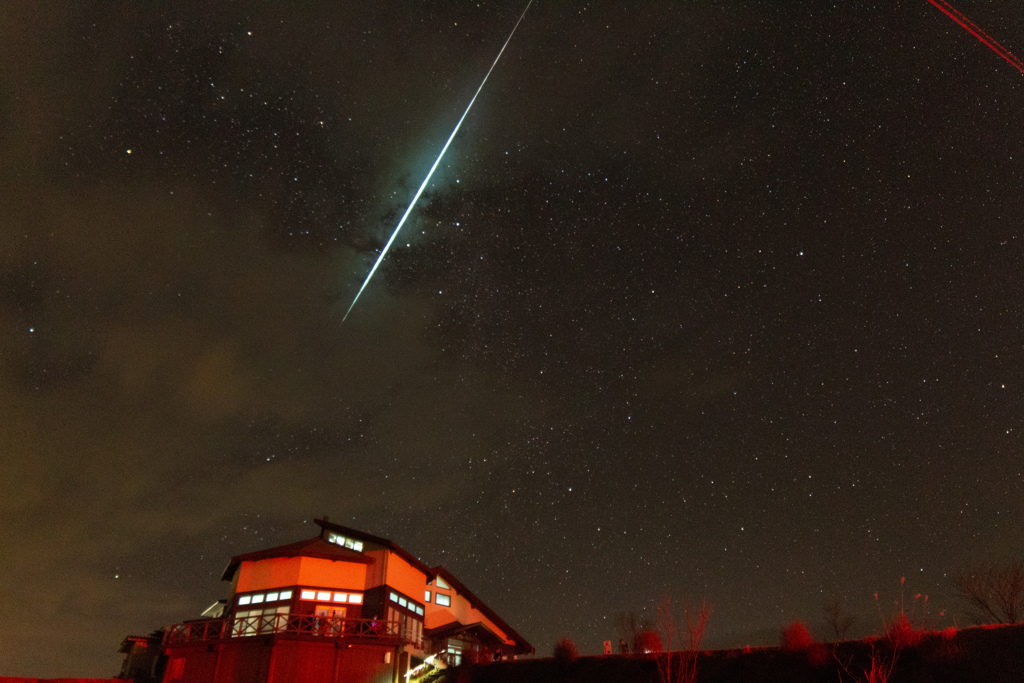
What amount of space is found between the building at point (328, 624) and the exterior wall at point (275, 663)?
0.04 metres

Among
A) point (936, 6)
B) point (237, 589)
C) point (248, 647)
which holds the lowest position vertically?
point (248, 647)

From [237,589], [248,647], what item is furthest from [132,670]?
[248,647]

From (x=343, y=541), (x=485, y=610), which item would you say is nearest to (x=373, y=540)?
(x=343, y=541)

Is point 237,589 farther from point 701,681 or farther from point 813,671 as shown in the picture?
point 813,671

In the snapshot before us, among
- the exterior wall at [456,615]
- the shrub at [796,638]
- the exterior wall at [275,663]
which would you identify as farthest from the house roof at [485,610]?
the shrub at [796,638]

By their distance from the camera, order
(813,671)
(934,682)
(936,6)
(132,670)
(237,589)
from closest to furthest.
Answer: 1. (936,6)
2. (934,682)
3. (813,671)
4. (237,589)
5. (132,670)

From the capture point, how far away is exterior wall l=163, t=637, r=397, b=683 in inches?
1020

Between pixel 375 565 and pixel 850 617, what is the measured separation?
33.6 metres

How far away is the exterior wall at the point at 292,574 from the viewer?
29266 millimetres

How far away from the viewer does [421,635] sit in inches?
1278

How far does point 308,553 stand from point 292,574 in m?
1.07

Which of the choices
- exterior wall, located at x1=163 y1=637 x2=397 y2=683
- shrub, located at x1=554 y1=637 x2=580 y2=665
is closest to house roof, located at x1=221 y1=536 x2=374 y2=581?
exterior wall, located at x1=163 y1=637 x2=397 y2=683

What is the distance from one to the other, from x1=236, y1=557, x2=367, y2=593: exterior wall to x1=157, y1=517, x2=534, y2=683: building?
0.04m

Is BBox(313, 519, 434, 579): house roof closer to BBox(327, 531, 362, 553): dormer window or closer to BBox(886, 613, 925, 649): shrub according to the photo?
BBox(327, 531, 362, 553): dormer window
